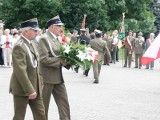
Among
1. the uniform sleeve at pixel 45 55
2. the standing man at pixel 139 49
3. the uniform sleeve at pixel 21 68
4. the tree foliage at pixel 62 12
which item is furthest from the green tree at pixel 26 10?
the uniform sleeve at pixel 21 68

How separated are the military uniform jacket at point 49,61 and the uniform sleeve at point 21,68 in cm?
117

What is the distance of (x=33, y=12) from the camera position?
4341 cm

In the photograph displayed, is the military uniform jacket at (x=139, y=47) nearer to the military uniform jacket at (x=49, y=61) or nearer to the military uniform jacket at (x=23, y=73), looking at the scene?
the military uniform jacket at (x=49, y=61)

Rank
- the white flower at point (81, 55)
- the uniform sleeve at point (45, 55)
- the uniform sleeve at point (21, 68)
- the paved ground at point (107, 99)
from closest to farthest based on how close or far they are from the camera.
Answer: the uniform sleeve at point (21, 68) < the uniform sleeve at point (45, 55) < the white flower at point (81, 55) < the paved ground at point (107, 99)

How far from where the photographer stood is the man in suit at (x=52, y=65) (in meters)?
7.60

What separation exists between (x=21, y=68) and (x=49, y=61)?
128 centimetres

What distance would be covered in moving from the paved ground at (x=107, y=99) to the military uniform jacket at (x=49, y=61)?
4.81 feet

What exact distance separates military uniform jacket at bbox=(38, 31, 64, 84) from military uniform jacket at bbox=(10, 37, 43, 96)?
893 millimetres

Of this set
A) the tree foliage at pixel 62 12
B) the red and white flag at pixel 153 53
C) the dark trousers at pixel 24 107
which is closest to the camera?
the dark trousers at pixel 24 107

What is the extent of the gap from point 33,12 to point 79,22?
450cm

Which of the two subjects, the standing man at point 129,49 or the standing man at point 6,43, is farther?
the standing man at point 129,49

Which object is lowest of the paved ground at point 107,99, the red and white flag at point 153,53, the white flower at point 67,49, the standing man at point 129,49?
the paved ground at point 107,99

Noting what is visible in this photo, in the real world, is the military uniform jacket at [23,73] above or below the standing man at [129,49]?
above

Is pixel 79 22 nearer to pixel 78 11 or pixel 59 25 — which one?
pixel 78 11
